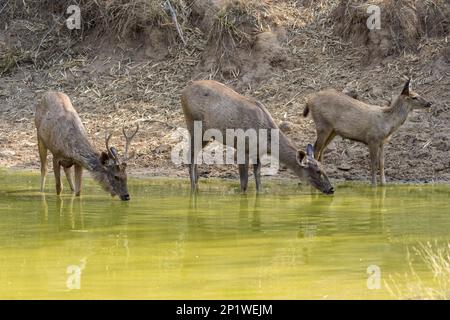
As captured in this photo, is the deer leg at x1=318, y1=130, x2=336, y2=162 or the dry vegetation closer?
the deer leg at x1=318, y1=130, x2=336, y2=162

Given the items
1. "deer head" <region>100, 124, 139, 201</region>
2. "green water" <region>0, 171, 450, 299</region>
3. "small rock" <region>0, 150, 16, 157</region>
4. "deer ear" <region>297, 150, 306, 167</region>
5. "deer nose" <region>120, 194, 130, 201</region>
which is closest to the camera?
"green water" <region>0, 171, 450, 299</region>

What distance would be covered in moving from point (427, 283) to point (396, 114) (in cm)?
853

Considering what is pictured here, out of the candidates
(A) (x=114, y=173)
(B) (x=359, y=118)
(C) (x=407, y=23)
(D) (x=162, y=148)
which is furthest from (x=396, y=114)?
(A) (x=114, y=173)

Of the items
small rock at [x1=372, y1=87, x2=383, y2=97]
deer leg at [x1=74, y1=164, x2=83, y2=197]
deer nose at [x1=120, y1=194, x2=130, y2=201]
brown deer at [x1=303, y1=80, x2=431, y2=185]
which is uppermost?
small rock at [x1=372, y1=87, x2=383, y2=97]

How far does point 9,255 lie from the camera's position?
10320mm

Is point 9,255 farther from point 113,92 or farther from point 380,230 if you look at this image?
point 113,92

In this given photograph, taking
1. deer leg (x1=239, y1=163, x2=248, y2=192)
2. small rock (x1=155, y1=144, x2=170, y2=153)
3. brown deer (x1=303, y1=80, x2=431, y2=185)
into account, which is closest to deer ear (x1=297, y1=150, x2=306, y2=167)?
deer leg (x1=239, y1=163, x2=248, y2=192)

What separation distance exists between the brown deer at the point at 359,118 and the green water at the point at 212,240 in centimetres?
105

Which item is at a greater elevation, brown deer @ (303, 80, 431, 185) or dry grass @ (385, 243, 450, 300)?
brown deer @ (303, 80, 431, 185)

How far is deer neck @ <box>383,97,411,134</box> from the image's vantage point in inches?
674

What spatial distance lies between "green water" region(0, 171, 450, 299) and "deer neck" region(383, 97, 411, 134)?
1382 millimetres

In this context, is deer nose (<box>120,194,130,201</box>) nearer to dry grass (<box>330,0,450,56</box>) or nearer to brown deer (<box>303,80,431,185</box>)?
brown deer (<box>303,80,431,185</box>)

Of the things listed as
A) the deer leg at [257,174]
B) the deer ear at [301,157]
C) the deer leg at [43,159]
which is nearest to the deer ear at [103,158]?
the deer leg at [43,159]

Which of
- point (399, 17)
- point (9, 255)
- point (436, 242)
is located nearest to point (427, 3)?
point (399, 17)
